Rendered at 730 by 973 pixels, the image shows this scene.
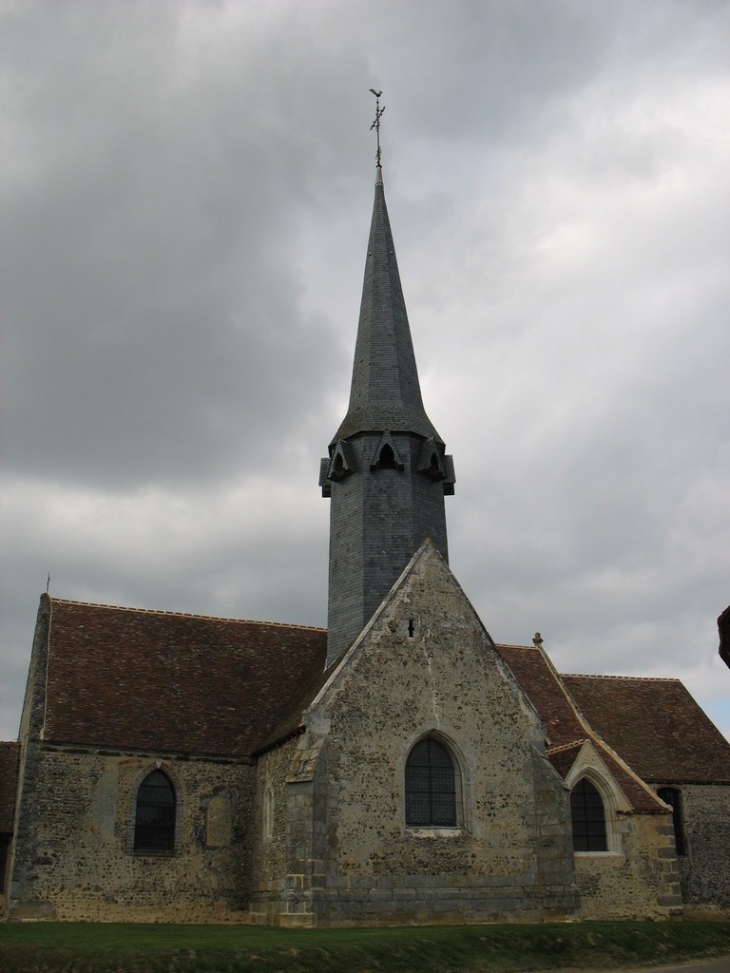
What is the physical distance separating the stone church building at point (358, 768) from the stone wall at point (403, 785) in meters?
0.04

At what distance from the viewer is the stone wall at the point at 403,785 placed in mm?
17203

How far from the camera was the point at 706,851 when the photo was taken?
23.9 meters

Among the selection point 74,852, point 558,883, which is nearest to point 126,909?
point 74,852

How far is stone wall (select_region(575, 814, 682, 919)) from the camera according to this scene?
19938 mm

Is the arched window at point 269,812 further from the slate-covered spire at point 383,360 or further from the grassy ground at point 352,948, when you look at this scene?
the slate-covered spire at point 383,360

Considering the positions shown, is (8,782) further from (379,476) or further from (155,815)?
(379,476)

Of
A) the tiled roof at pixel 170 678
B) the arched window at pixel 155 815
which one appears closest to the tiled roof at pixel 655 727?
the tiled roof at pixel 170 678

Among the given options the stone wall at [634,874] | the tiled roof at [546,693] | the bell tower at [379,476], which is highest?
the bell tower at [379,476]

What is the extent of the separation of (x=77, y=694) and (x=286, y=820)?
613 cm

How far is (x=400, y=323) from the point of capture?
26141 mm

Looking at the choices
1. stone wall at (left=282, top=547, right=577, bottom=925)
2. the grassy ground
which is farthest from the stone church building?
the grassy ground

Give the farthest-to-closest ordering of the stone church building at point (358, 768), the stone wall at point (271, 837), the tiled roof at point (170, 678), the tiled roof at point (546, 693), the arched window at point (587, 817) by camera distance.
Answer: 1. the tiled roof at point (546, 693)
2. the arched window at point (587, 817)
3. the tiled roof at point (170, 678)
4. the stone wall at point (271, 837)
5. the stone church building at point (358, 768)

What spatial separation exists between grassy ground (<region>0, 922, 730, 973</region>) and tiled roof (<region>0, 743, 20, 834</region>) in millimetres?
4444

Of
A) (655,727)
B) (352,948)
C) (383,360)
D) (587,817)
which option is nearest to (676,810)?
(655,727)
